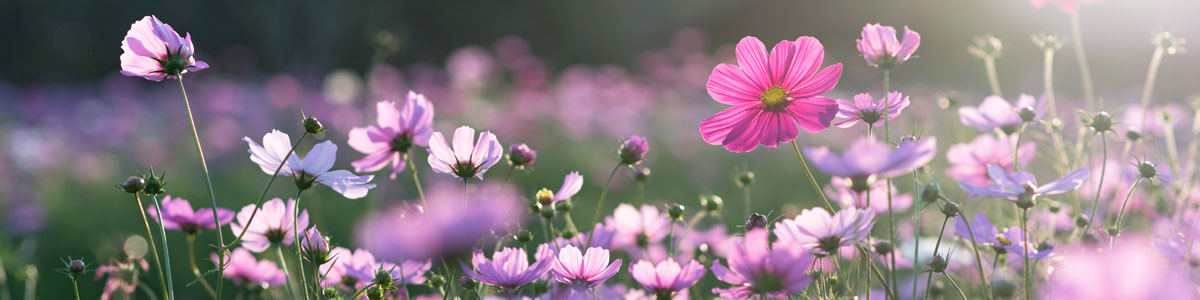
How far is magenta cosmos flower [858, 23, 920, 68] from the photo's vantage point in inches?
29.5

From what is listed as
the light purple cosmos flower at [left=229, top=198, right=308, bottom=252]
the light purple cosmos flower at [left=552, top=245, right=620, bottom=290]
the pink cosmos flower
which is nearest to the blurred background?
the pink cosmos flower

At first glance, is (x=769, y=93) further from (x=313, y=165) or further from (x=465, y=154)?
(x=313, y=165)

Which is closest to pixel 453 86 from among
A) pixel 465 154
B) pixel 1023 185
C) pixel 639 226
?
pixel 639 226

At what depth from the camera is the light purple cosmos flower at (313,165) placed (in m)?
0.72

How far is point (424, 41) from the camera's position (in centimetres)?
1089

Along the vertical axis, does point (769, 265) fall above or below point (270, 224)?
above

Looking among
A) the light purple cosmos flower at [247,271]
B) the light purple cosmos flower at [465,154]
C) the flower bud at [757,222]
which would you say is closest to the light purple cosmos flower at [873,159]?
the flower bud at [757,222]

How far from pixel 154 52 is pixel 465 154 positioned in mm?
304

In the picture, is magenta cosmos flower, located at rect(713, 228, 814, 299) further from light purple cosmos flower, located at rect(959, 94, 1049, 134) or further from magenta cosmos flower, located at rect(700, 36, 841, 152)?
light purple cosmos flower, located at rect(959, 94, 1049, 134)

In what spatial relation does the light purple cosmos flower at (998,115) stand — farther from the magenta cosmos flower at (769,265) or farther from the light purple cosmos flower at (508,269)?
the light purple cosmos flower at (508,269)

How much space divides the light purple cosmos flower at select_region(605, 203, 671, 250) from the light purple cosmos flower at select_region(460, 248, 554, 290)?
0.33 m

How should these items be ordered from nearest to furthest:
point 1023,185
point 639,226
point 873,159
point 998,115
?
1. point 873,159
2. point 1023,185
3. point 998,115
4. point 639,226

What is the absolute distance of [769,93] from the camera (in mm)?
795

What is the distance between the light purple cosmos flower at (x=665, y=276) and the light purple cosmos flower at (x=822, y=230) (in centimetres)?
11
